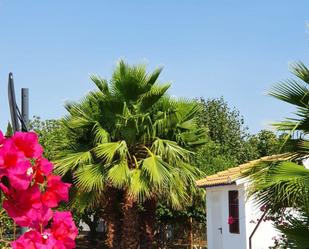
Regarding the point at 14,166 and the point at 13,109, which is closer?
the point at 14,166

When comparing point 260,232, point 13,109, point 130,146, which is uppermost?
point 130,146

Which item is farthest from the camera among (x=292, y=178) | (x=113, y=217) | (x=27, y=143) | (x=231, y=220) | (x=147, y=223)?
(x=147, y=223)

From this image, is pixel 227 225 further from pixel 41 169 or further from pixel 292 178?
pixel 41 169

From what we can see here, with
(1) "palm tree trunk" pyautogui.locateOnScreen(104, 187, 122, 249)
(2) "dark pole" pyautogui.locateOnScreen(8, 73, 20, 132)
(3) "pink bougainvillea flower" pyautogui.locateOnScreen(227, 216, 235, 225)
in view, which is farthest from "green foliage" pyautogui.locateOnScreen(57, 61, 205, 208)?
(2) "dark pole" pyautogui.locateOnScreen(8, 73, 20, 132)

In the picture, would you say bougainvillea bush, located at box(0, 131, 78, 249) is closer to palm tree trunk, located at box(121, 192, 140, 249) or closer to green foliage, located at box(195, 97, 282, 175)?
palm tree trunk, located at box(121, 192, 140, 249)

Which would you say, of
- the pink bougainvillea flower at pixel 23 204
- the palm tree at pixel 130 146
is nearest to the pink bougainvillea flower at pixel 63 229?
the pink bougainvillea flower at pixel 23 204

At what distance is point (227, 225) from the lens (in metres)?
18.0

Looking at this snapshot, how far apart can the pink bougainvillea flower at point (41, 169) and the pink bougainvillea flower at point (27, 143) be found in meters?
0.03

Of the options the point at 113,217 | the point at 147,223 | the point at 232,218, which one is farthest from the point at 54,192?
the point at 147,223

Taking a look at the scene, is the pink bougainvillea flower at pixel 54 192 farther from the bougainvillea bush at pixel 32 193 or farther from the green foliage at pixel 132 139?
the green foliage at pixel 132 139

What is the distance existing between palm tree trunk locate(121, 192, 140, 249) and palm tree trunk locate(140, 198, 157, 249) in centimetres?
123

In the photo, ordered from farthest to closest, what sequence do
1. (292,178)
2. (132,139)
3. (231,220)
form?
1. (132,139)
2. (231,220)
3. (292,178)

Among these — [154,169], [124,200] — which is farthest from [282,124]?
[124,200]

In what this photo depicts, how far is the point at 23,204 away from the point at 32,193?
0.05 metres
